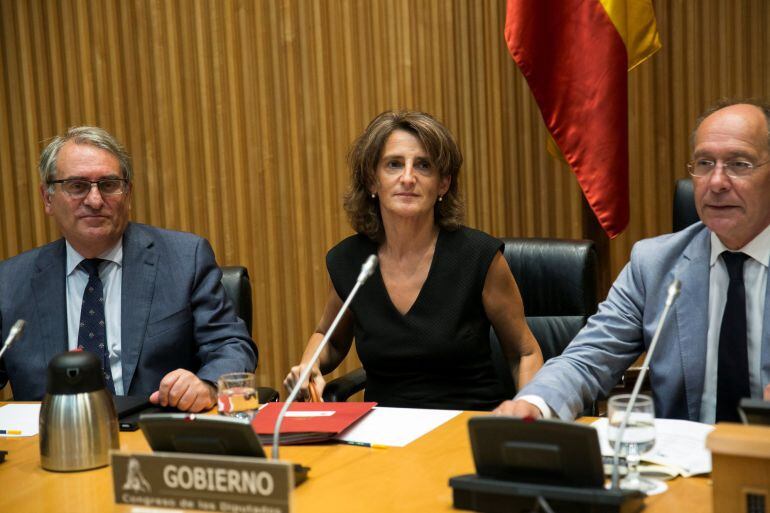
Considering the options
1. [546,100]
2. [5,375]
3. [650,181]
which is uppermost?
[546,100]

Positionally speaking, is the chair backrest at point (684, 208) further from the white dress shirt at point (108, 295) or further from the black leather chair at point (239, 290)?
the white dress shirt at point (108, 295)

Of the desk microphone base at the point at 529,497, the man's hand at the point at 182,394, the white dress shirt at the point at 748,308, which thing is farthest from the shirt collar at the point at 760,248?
the man's hand at the point at 182,394

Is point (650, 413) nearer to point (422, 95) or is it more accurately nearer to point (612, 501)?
point (612, 501)

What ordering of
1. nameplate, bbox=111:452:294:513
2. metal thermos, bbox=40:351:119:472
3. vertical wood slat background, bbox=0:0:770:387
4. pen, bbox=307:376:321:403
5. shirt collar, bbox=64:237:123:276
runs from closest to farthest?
nameplate, bbox=111:452:294:513
metal thermos, bbox=40:351:119:472
pen, bbox=307:376:321:403
shirt collar, bbox=64:237:123:276
vertical wood slat background, bbox=0:0:770:387

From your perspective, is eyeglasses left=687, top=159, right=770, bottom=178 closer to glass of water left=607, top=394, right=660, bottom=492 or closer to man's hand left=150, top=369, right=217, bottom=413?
glass of water left=607, top=394, right=660, bottom=492

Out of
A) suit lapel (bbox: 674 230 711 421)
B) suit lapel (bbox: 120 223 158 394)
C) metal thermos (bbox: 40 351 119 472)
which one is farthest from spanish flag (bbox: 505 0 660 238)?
metal thermos (bbox: 40 351 119 472)

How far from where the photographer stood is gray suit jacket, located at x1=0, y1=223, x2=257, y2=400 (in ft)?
8.95

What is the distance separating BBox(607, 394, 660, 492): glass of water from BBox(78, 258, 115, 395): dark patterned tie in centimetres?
164

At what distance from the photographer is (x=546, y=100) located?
3.56m

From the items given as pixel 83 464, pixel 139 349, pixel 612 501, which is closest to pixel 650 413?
pixel 612 501

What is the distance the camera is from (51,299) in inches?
110

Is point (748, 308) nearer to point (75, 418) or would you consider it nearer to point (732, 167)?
point (732, 167)

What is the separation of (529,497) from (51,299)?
1862 millimetres

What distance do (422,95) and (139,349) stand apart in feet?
6.08
